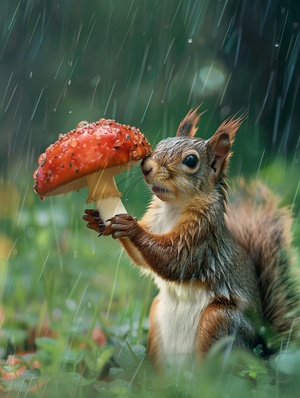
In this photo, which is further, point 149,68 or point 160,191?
point 149,68

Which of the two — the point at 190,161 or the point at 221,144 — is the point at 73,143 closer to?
the point at 190,161

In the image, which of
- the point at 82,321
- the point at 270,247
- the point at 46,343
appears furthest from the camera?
the point at 82,321

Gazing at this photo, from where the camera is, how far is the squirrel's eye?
3133mm

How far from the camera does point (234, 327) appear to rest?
3.10 m

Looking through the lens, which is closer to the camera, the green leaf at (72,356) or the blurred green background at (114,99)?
the green leaf at (72,356)

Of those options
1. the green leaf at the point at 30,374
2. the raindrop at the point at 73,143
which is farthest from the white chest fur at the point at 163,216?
the green leaf at the point at 30,374

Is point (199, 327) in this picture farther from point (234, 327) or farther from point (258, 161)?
point (258, 161)

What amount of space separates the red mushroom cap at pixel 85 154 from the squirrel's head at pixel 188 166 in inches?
3.8

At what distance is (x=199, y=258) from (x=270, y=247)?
420 mm

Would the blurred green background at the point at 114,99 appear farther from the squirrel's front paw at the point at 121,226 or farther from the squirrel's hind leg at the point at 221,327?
the squirrel's front paw at the point at 121,226

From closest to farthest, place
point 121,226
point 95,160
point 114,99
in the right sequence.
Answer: point 95,160 → point 121,226 → point 114,99

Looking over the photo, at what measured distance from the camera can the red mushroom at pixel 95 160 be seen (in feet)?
9.52

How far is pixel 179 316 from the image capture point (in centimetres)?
322

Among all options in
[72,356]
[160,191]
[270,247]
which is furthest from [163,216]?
[72,356]
